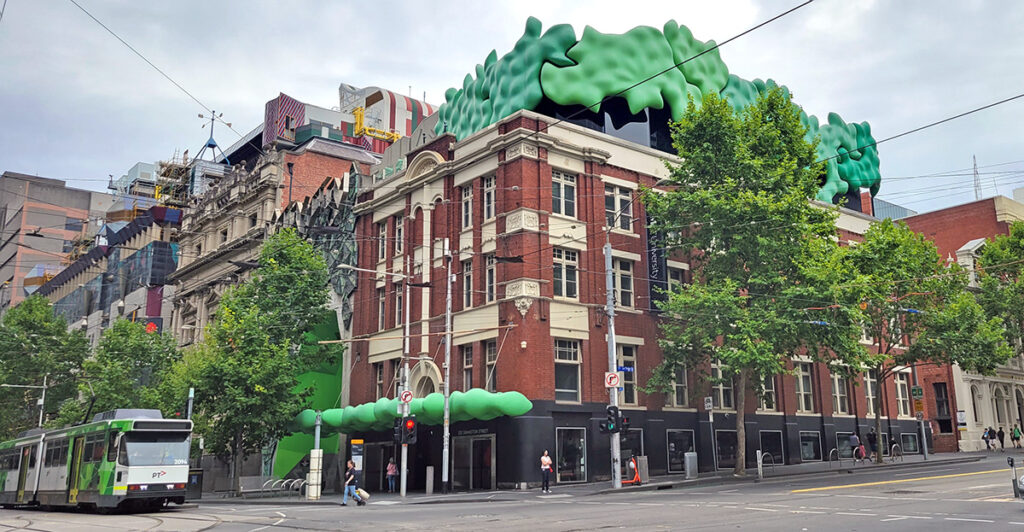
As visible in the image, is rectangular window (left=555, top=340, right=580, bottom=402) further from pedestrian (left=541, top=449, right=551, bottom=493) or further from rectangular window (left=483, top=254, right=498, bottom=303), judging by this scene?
pedestrian (left=541, top=449, right=551, bottom=493)

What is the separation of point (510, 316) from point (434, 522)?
16403 millimetres

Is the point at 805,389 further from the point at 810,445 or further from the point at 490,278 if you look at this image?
the point at 490,278

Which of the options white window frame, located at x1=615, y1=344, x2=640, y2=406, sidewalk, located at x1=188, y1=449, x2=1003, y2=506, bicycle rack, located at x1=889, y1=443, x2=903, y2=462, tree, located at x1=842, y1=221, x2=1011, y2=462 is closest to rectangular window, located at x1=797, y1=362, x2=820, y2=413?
tree, located at x1=842, y1=221, x2=1011, y2=462

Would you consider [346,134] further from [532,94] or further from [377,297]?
[532,94]

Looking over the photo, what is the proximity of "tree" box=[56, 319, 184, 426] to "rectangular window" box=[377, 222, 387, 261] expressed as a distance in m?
16.3

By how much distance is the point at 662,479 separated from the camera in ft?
113

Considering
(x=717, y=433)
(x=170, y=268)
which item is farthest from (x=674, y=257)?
(x=170, y=268)

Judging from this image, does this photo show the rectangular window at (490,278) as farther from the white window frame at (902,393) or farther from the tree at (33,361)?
the tree at (33,361)

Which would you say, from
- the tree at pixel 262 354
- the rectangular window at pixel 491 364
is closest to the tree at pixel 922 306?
the rectangular window at pixel 491 364

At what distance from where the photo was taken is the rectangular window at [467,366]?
120 feet

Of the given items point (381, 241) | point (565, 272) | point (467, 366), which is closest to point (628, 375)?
point (565, 272)

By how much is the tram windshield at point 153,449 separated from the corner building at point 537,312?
36.5ft

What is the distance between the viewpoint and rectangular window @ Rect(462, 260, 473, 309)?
37656 millimetres

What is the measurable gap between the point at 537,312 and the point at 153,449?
51.2 ft
